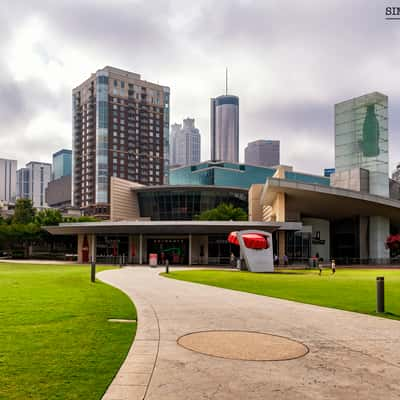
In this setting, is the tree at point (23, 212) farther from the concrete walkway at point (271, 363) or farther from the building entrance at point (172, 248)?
the concrete walkway at point (271, 363)

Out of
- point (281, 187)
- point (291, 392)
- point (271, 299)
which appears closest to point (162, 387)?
point (291, 392)

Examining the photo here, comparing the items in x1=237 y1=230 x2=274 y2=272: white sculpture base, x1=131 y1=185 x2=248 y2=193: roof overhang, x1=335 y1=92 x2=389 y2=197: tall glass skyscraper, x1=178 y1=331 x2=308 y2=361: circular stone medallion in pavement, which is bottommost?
x1=237 y1=230 x2=274 y2=272: white sculpture base

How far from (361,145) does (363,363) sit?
362 feet

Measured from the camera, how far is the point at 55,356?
23.3 feet

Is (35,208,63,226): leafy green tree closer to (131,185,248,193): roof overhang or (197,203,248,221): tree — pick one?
(131,185,248,193): roof overhang

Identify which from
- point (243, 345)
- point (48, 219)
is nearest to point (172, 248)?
point (48, 219)

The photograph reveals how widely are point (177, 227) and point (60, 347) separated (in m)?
44.9

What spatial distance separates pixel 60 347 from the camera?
7.73 meters

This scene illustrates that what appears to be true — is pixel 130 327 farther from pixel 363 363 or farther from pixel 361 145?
pixel 361 145

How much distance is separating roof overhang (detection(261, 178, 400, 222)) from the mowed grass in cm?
4097

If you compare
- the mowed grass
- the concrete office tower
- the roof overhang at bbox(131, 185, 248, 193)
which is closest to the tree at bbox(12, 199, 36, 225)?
the roof overhang at bbox(131, 185, 248, 193)

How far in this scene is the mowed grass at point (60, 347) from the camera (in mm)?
5668

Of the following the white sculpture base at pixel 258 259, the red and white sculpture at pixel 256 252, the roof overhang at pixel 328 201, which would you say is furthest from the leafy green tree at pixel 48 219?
the white sculpture base at pixel 258 259

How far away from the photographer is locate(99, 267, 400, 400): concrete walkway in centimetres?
563
